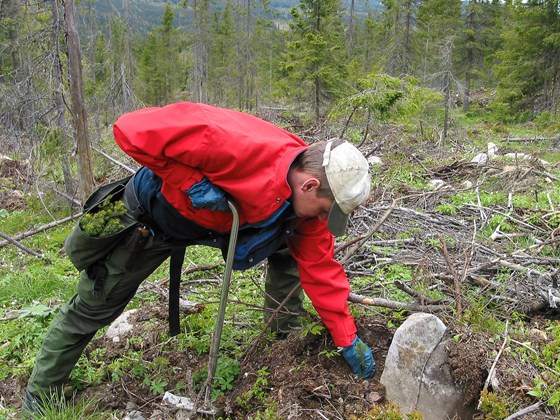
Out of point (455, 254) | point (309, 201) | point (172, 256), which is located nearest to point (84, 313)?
point (172, 256)

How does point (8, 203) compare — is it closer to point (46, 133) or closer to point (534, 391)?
point (46, 133)

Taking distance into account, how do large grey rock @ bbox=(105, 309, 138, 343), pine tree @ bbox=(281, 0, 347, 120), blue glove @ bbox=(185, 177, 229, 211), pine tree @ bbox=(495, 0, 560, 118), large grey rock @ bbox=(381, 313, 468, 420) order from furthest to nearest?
pine tree @ bbox=(495, 0, 560, 118) → pine tree @ bbox=(281, 0, 347, 120) → large grey rock @ bbox=(105, 309, 138, 343) → large grey rock @ bbox=(381, 313, 468, 420) → blue glove @ bbox=(185, 177, 229, 211)

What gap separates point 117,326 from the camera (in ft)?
12.3

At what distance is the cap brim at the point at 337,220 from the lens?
91.5 inches

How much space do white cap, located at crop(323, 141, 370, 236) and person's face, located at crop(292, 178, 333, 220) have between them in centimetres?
9

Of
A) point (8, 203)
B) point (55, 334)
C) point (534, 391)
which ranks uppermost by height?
point (534, 391)

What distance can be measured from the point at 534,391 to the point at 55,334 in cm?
288

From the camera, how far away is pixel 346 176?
2.25 m

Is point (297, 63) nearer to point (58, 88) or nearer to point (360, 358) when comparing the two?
point (58, 88)

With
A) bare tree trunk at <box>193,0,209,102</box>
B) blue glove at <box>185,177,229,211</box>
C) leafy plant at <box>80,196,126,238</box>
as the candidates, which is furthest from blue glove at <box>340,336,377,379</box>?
Result: bare tree trunk at <box>193,0,209,102</box>

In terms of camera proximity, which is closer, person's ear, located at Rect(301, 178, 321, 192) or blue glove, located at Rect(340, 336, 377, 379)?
person's ear, located at Rect(301, 178, 321, 192)

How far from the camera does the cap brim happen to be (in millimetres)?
2324

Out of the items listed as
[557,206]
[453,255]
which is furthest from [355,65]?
[453,255]

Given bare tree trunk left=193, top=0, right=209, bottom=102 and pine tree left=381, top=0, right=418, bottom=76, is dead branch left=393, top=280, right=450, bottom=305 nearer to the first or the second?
pine tree left=381, top=0, right=418, bottom=76
